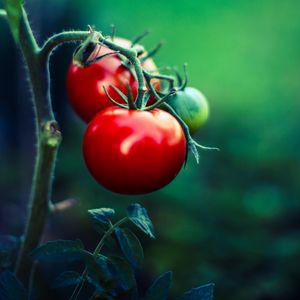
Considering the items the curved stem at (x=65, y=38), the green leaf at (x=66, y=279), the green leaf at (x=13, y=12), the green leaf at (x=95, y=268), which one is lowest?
the green leaf at (x=66, y=279)

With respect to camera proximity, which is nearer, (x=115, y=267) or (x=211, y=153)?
(x=115, y=267)

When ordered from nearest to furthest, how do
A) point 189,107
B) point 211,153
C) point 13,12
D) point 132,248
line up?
point 13,12 → point 132,248 → point 189,107 → point 211,153

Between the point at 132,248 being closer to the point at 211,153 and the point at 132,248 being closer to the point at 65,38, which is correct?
the point at 65,38

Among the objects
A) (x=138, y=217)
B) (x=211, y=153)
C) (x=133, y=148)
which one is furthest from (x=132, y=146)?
(x=211, y=153)

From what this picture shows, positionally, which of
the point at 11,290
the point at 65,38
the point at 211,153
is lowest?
the point at 211,153

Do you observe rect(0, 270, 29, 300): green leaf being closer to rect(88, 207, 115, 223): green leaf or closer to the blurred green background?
rect(88, 207, 115, 223): green leaf

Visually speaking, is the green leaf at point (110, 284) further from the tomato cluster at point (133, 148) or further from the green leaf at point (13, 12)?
the green leaf at point (13, 12)

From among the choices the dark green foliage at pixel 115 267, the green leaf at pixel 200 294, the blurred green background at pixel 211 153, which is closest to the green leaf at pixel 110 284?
the dark green foliage at pixel 115 267
